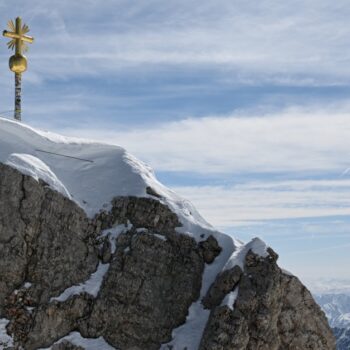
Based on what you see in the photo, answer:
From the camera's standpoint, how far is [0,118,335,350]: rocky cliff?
105 feet

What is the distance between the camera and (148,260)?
116 ft

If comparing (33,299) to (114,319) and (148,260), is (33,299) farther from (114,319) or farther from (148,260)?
(148,260)

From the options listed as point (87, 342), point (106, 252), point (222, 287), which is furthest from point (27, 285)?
point (222, 287)

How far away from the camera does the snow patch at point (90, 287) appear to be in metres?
33.4

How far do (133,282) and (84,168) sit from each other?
11.1 meters

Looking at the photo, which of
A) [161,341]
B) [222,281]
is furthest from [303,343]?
[161,341]

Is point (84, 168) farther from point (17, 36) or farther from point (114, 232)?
point (17, 36)

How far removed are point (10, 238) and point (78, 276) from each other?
15.6 feet

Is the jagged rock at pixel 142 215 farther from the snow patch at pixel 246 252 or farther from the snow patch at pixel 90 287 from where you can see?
the snow patch at pixel 246 252

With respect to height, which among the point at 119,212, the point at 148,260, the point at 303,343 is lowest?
the point at 303,343

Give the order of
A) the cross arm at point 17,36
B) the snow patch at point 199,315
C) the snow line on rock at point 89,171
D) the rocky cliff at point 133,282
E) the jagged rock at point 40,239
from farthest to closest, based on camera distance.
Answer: the cross arm at point 17,36, the snow line on rock at point 89,171, the jagged rock at point 40,239, the snow patch at point 199,315, the rocky cliff at point 133,282

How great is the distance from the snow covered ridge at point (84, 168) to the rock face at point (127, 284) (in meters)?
1.03

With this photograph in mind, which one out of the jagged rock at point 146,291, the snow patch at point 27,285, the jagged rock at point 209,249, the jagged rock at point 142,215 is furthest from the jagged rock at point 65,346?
the jagged rock at point 209,249

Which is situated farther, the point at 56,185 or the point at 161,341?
the point at 56,185
